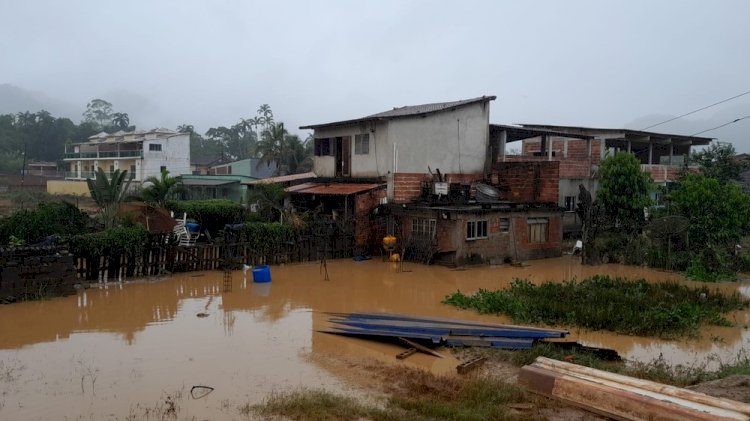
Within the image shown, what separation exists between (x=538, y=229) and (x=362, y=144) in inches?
321

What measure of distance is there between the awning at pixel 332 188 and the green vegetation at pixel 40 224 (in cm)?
882

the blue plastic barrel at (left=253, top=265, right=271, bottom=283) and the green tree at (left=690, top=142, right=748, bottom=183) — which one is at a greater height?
the green tree at (left=690, top=142, right=748, bottom=183)

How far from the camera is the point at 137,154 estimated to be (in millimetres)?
51094

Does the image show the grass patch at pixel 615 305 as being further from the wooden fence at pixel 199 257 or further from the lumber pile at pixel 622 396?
the wooden fence at pixel 199 257

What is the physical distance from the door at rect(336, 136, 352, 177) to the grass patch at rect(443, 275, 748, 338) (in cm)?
1137

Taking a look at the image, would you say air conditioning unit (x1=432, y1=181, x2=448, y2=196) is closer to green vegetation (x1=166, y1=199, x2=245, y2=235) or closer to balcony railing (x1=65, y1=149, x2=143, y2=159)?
green vegetation (x1=166, y1=199, x2=245, y2=235)

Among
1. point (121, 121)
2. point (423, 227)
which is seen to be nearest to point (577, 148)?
point (423, 227)

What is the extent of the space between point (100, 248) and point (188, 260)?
2911 mm

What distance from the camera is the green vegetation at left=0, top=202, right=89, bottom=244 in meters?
16.1

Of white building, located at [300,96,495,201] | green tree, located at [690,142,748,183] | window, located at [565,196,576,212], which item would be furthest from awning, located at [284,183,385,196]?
green tree, located at [690,142,748,183]

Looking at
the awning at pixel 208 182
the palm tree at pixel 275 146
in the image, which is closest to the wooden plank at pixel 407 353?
the awning at pixel 208 182

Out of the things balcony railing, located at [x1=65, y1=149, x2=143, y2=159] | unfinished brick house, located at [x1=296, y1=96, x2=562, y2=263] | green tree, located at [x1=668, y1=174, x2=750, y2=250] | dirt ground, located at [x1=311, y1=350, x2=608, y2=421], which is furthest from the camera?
balcony railing, located at [x1=65, y1=149, x2=143, y2=159]

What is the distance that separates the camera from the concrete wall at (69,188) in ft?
165

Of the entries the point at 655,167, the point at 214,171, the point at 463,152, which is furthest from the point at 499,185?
the point at 214,171
